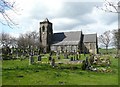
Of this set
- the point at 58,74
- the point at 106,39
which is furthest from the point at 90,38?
the point at 58,74

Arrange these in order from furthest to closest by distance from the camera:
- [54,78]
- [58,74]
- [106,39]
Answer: [106,39]
[58,74]
[54,78]

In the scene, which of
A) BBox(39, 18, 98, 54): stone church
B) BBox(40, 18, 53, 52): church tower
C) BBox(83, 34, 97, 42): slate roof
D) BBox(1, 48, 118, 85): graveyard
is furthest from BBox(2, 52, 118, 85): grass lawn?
BBox(40, 18, 53, 52): church tower

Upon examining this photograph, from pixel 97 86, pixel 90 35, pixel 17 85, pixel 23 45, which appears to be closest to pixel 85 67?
pixel 97 86

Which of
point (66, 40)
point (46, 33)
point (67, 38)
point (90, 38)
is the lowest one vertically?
point (66, 40)

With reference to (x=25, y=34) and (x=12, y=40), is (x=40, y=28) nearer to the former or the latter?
(x=25, y=34)

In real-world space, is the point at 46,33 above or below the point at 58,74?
above

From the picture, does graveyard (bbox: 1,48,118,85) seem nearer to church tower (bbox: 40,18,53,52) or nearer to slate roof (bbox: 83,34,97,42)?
slate roof (bbox: 83,34,97,42)

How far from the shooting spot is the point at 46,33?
344 ft

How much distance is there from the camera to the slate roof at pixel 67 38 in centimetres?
9969

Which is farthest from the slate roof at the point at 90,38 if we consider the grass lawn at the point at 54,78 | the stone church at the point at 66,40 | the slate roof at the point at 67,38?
the grass lawn at the point at 54,78

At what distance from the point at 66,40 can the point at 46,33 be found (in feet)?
33.9

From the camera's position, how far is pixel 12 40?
3644 inches

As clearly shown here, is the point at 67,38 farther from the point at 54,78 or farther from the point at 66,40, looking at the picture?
the point at 54,78

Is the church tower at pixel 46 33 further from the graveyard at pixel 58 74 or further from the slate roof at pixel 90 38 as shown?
the graveyard at pixel 58 74
